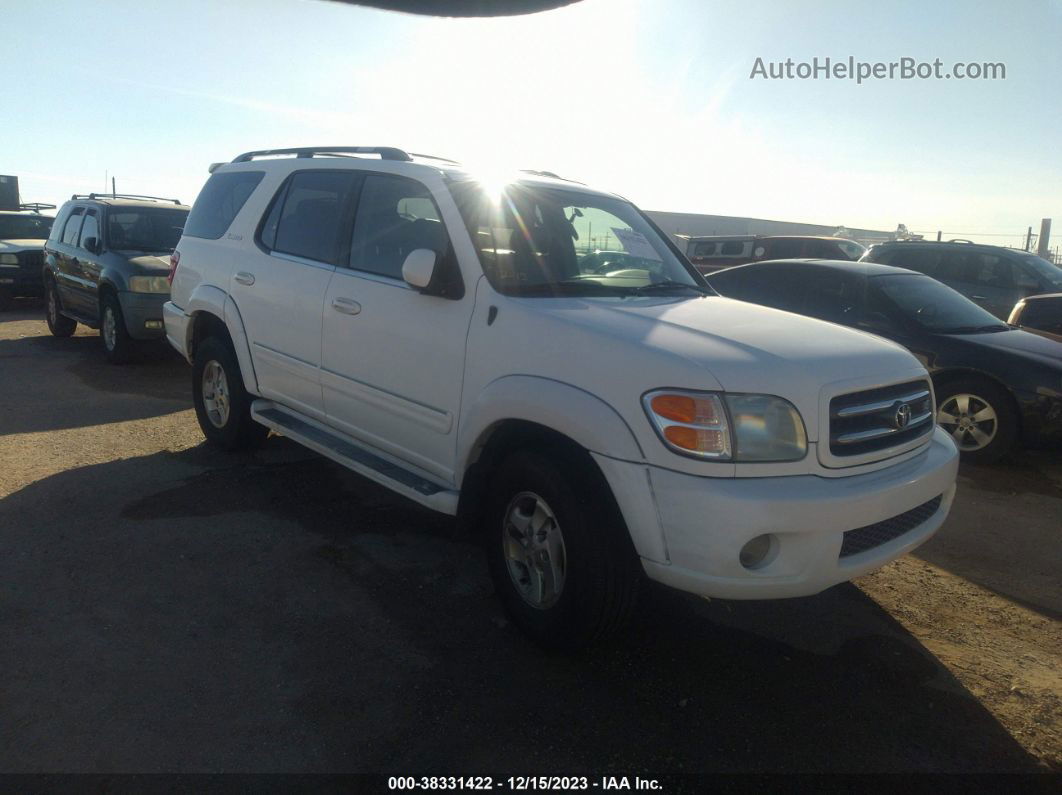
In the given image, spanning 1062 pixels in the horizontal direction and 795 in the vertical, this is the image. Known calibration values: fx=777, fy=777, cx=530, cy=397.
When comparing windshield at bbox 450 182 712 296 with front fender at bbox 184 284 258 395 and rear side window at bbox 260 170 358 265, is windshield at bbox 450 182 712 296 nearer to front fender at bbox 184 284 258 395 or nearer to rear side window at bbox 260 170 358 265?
rear side window at bbox 260 170 358 265

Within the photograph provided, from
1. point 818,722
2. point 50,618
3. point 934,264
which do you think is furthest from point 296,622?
point 934,264

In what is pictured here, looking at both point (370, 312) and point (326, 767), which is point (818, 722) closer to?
point (326, 767)

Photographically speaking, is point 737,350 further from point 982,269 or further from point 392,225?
point 982,269

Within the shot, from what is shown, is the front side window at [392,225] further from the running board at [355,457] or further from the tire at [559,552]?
the tire at [559,552]

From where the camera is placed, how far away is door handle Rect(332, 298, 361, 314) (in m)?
A: 4.13

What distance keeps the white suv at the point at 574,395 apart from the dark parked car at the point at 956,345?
302 centimetres

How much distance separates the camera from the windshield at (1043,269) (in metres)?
10.6

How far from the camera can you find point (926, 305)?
670 centimetres

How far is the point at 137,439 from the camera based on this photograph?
6250 millimetres

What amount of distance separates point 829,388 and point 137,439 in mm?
5450

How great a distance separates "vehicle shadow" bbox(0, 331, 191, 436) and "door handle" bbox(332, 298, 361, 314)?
12.0ft

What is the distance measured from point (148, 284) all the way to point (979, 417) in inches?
334

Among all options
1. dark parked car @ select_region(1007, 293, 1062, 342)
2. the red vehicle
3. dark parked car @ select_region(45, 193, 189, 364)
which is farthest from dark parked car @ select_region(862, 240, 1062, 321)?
dark parked car @ select_region(45, 193, 189, 364)

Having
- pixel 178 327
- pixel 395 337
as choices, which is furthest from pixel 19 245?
pixel 395 337
